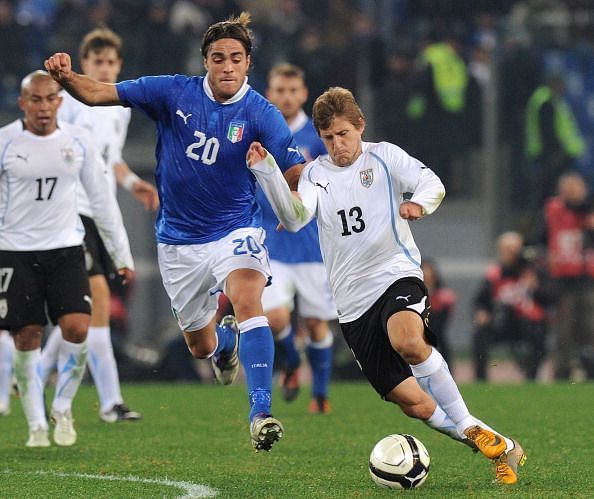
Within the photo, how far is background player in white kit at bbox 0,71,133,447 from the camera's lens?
864 centimetres

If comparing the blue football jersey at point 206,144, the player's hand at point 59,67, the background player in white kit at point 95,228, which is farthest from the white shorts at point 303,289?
the player's hand at point 59,67

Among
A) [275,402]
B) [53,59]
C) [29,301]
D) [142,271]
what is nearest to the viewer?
[53,59]

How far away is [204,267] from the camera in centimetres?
780

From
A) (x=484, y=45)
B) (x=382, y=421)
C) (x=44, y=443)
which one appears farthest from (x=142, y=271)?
(x=44, y=443)

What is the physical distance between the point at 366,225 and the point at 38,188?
2.46 m

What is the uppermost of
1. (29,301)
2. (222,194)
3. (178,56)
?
(178,56)

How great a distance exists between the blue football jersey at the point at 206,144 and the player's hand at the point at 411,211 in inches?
36.2

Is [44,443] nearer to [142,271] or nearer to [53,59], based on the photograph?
[53,59]

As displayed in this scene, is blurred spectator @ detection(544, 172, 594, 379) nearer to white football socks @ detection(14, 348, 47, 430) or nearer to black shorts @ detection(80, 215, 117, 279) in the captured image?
black shorts @ detection(80, 215, 117, 279)

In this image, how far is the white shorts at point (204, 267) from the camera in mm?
7555

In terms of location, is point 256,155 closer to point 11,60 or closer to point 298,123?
point 298,123

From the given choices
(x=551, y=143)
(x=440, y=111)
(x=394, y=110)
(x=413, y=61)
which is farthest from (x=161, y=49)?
(x=551, y=143)

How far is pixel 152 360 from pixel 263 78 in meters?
4.53

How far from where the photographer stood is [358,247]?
7234mm
